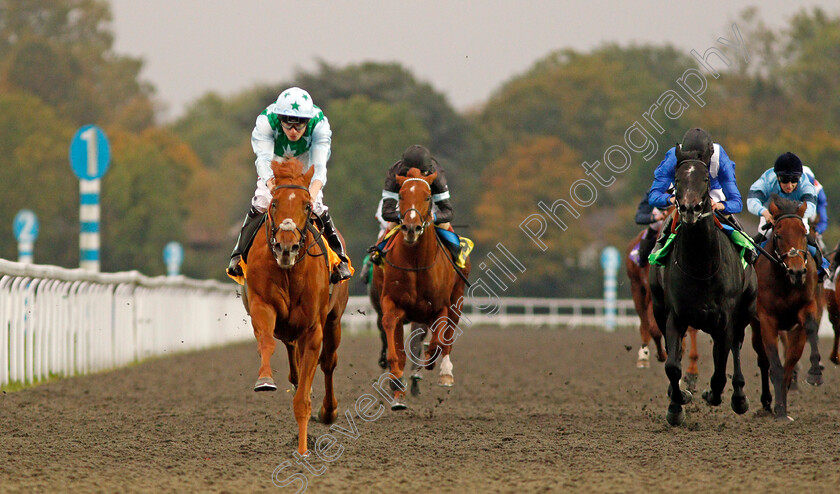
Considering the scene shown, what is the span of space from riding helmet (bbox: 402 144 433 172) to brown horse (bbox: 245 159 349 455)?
101 inches

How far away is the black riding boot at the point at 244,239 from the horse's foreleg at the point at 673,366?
10.4 ft

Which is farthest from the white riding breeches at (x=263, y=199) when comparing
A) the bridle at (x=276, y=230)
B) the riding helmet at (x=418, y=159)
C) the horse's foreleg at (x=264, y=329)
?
the riding helmet at (x=418, y=159)

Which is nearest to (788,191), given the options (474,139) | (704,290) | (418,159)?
(704,290)

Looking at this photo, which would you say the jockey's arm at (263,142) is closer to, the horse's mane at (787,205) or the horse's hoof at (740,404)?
the horse's hoof at (740,404)

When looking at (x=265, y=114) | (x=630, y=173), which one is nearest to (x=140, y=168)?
(x=630, y=173)

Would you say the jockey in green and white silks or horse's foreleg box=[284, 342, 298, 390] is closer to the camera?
the jockey in green and white silks

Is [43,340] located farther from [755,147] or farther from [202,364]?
[755,147]

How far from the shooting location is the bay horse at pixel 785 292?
967cm

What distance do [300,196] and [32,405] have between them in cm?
427

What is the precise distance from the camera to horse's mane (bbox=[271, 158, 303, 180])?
7.46 m

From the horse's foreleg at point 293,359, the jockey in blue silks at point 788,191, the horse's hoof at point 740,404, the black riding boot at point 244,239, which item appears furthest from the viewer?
the jockey in blue silks at point 788,191

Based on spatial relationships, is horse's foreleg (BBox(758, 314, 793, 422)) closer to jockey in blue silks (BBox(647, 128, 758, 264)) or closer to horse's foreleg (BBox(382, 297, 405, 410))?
jockey in blue silks (BBox(647, 128, 758, 264))

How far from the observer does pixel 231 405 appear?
10.9 metres

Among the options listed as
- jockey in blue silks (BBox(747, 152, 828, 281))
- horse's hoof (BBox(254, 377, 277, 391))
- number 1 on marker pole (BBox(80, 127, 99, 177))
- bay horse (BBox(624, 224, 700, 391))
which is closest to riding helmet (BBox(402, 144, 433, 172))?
jockey in blue silks (BBox(747, 152, 828, 281))
